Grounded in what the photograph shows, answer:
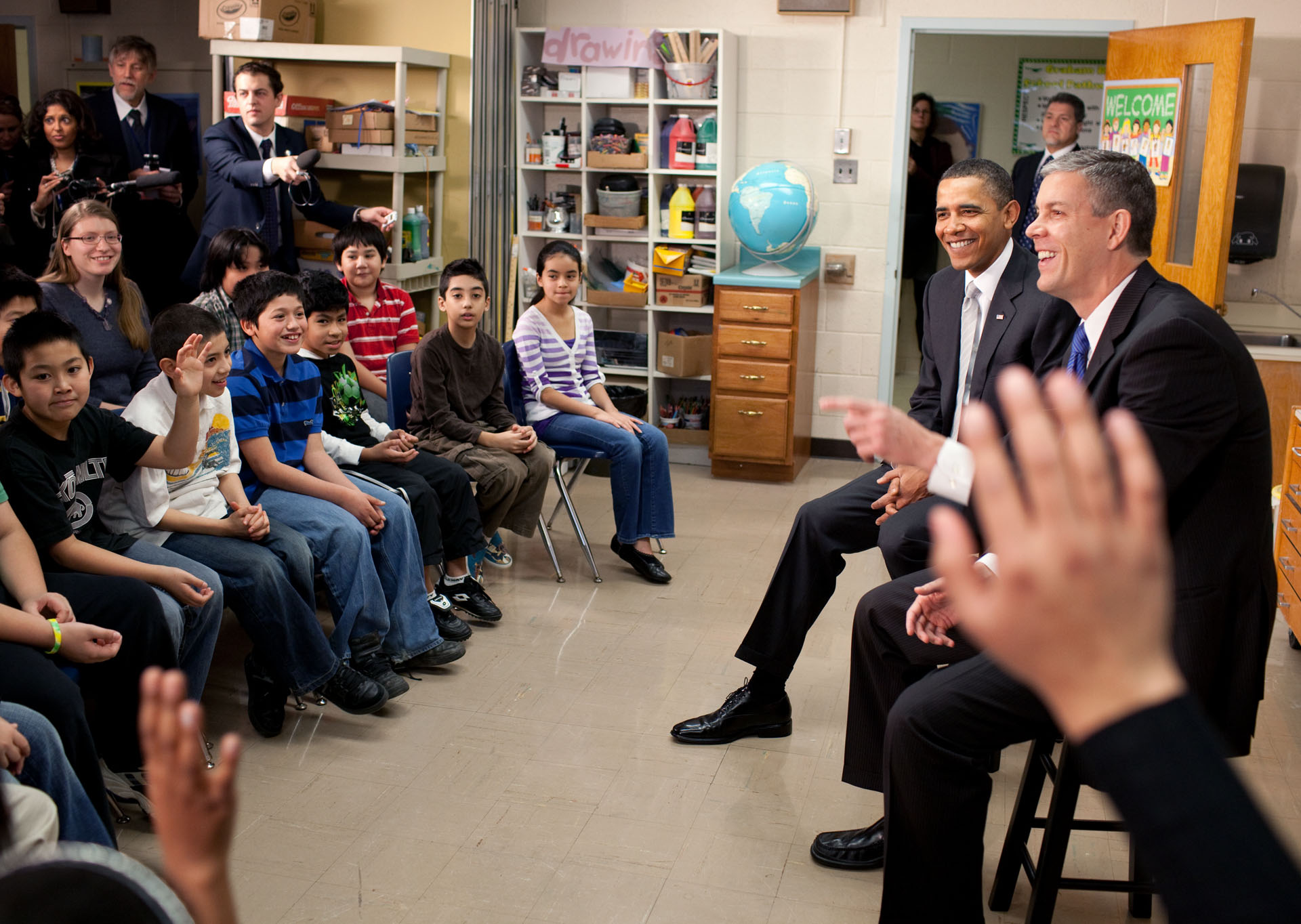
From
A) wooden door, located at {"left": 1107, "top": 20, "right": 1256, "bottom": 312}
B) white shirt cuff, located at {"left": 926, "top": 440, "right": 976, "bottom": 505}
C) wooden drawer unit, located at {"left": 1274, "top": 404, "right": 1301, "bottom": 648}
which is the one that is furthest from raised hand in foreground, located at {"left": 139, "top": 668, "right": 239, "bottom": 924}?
wooden door, located at {"left": 1107, "top": 20, "right": 1256, "bottom": 312}

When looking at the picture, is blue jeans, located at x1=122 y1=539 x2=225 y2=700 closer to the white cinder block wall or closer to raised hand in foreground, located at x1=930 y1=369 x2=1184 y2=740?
raised hand in foreground, located at x1=930 y1=369 x2=1184 y2=740

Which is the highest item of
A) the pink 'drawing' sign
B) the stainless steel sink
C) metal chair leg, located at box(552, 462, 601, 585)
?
the pink 'drawing' sign

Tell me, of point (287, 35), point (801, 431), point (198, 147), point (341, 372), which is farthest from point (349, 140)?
point (801, 431)

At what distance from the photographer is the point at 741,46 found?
5758mm

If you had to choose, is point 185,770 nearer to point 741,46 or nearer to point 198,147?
point 741,46

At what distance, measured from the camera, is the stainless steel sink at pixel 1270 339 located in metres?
4.82

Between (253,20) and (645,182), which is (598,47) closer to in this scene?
(645,182)

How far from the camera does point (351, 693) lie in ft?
10.0

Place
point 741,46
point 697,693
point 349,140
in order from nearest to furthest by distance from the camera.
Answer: point 697,693 → point 349,140 → point 741,46

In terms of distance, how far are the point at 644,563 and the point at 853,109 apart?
2778 millimetres

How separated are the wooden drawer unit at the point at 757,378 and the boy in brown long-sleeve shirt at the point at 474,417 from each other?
1569mm

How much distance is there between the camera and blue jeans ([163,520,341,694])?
2865 millimetres

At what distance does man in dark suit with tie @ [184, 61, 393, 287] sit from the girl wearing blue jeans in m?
1.00

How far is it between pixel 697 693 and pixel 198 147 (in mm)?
4615
